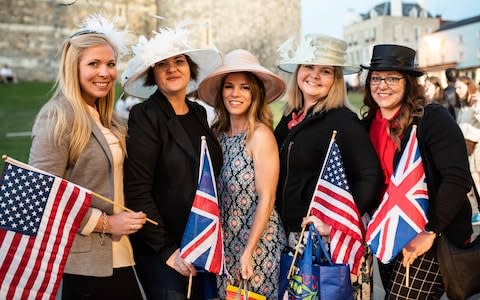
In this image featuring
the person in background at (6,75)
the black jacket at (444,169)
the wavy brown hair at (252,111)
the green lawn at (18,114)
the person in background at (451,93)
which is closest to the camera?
the black jacket at (444,169)

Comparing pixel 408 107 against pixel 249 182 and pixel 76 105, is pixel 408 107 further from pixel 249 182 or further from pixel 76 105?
pixel 76 105

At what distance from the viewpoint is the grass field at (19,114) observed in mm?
10164

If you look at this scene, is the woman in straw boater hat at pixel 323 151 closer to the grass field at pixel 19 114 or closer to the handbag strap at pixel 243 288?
the handbag strap at pixel 243 288

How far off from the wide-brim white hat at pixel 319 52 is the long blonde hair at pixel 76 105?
939mm

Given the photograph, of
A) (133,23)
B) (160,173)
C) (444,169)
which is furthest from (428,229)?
(133,23)

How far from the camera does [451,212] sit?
8.33ft

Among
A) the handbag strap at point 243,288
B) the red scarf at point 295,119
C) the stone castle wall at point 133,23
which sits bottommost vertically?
the handbag strap at point 243,288

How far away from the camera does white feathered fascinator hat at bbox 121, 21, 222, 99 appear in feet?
8.80

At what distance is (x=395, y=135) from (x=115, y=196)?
1.34 m

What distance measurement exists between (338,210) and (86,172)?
3.82 ft

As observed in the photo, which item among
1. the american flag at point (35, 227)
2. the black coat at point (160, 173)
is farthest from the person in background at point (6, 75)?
the american flag at point (35, 227)

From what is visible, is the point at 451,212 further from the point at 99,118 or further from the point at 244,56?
the point at 99,118

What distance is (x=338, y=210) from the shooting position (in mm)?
2699

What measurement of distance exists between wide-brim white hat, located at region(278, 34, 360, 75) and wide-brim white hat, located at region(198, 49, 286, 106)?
0.54 ft
